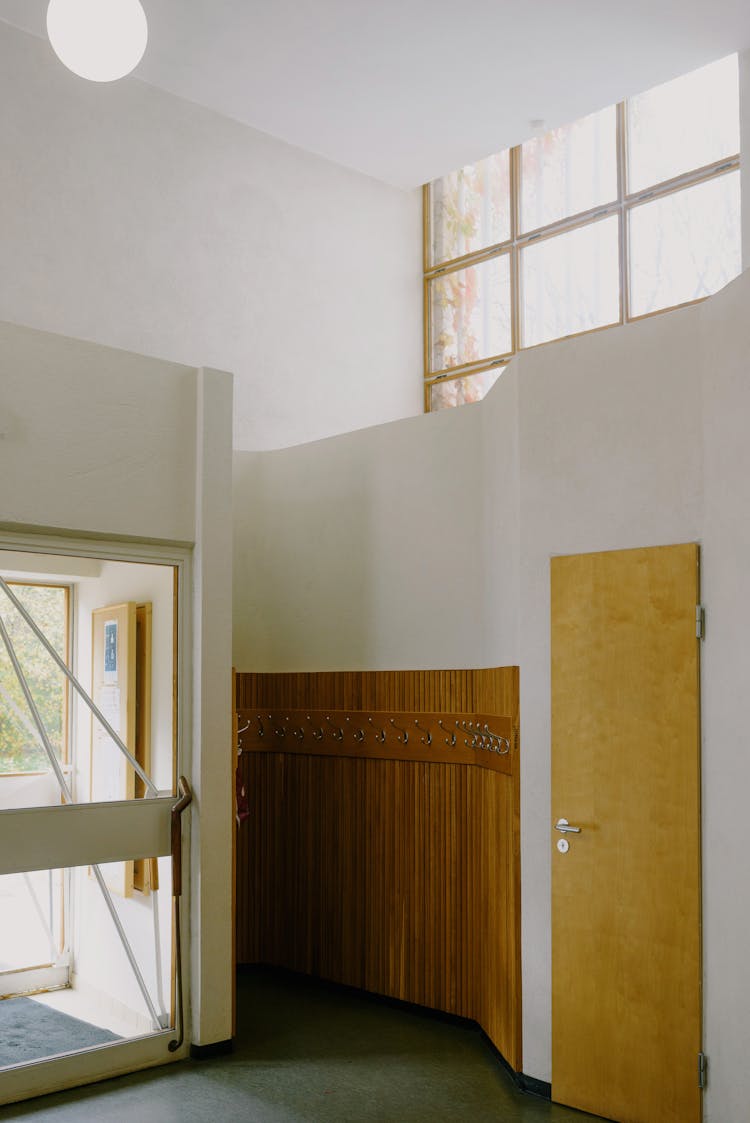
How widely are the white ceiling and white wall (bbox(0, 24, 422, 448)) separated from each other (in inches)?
11.3

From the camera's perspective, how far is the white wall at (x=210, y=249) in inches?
239

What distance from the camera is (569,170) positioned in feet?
24.4

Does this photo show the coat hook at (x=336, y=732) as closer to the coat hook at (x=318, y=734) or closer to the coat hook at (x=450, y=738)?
the coat hook at (x=318, y=734)

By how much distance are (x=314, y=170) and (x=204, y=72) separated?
1.22m

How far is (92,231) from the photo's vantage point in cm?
629

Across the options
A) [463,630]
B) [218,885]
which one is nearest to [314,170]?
[463,630]

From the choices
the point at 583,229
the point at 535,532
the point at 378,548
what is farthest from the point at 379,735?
the point at 583,229

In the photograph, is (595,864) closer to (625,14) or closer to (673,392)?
(673,392)

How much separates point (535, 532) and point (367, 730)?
64.0 inches

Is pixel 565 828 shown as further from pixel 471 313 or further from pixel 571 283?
pixel 471 313

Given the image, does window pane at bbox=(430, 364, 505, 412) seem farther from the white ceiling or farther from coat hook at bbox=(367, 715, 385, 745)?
coat hook at bbox=(367, 715, 385, 745)

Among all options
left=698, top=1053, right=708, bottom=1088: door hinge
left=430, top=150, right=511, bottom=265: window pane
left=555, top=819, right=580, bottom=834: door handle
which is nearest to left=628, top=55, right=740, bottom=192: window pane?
left=430, top=150, right=511, bottom=265: window pane

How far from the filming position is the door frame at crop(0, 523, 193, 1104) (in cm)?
420

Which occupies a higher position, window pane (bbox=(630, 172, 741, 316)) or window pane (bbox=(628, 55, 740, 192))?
window pane (bbox=(628, 55, 740, 192))
